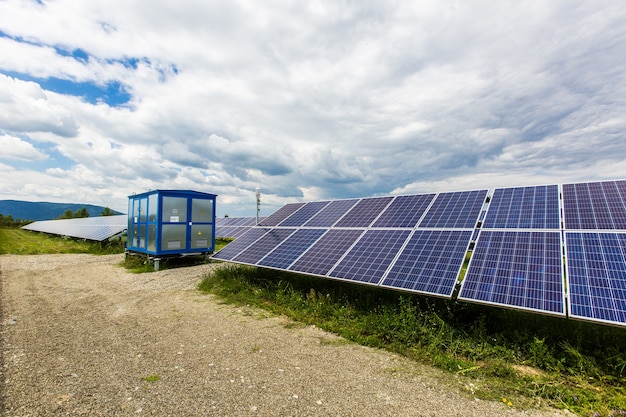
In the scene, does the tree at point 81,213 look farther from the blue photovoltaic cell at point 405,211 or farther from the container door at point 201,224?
the blue photovoltaic cell at point 405,211

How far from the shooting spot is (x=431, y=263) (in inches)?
296

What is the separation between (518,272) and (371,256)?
3.39 metres

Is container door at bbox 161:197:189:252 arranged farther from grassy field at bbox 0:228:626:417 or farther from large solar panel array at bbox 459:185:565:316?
large solar panel array at bbox 459:185:565:316

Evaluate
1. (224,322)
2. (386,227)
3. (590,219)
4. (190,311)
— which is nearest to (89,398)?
(224,322)

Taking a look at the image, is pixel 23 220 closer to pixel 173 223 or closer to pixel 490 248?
pixel 173 223

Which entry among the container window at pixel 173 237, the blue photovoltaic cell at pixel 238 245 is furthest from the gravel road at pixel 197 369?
the container window at pixel 173 237

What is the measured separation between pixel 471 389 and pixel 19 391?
6.89 meters

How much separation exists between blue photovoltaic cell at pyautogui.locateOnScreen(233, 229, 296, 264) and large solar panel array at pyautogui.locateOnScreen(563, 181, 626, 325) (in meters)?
8.38

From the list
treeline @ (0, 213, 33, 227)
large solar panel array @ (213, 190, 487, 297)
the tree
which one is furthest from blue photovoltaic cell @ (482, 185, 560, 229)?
the tree

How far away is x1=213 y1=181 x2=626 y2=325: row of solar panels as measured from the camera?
5.79m

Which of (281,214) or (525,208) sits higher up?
(281,214)

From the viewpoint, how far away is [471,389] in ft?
16.9

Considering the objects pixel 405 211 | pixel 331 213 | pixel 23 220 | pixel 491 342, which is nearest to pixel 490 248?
pixel 491 342

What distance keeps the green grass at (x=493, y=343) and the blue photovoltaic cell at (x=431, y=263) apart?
68cm
